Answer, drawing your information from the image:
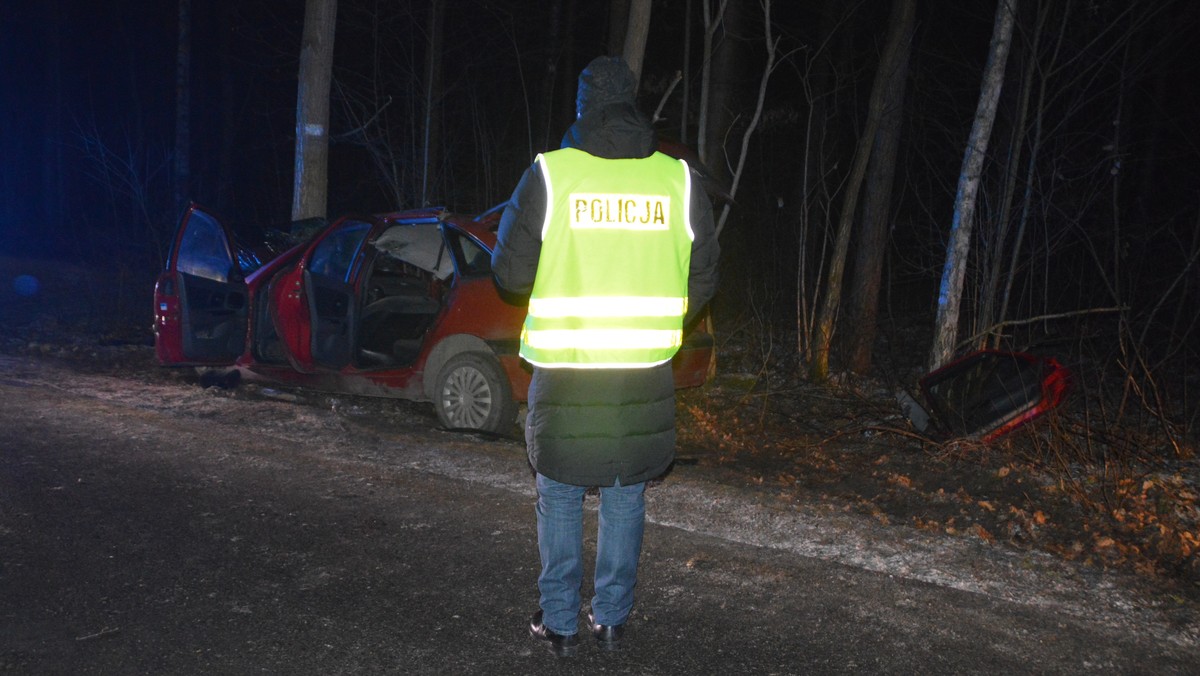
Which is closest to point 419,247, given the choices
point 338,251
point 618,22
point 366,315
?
point 338,251

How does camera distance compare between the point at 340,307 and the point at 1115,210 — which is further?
the point at 340,307

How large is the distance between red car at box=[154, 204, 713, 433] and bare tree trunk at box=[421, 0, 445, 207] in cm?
624

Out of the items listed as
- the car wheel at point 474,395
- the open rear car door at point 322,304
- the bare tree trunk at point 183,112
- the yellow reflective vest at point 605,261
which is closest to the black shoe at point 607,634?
the yellow reflective vest at point 605,261

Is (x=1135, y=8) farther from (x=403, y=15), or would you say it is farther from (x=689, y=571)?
(x=403, y=15)

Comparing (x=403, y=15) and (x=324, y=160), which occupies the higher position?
(x=403, y=15)

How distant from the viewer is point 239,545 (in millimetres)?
4477

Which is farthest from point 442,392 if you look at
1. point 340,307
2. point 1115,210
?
point 1115,210

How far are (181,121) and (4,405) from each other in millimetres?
14643

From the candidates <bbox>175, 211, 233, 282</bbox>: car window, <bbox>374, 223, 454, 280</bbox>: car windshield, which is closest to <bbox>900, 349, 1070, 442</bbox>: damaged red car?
<bbox>374, 223, 454, 280</bbox>: car windshield

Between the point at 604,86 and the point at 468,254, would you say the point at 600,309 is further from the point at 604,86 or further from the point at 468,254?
the point at 468,254

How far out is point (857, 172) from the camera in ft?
31.9

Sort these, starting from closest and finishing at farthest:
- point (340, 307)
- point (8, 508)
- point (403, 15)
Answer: point (8, 508) < point (340, 307) < point (403, 15)

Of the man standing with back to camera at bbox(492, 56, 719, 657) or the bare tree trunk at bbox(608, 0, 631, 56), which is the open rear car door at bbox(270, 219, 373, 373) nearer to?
the man standing with back to camera at bbox(492, 56, 719, 657)

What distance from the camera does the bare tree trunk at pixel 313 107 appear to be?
33.8ft
